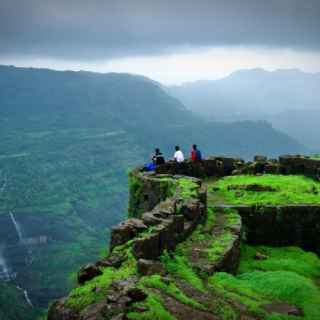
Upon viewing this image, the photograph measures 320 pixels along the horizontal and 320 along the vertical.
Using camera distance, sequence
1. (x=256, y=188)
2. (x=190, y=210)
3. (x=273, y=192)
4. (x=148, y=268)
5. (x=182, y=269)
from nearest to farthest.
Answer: (x=148, y=268) < (x=182, y=269) < (x=190, y=210) < (x=273, y=192) < (x=256, y=188)

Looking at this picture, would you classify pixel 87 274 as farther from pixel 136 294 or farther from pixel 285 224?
pixel 285 224

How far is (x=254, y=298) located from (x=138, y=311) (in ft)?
13.0

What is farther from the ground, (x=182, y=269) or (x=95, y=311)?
(x=95, y=311)

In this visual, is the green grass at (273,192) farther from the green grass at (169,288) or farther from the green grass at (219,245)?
the green grass at (169,288)

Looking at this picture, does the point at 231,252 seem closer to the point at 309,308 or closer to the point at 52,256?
the point at 309,308

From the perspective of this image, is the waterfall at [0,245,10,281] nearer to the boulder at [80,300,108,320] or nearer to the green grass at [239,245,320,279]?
the green grass at [239,245,320,279]

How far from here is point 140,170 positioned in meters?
31.5

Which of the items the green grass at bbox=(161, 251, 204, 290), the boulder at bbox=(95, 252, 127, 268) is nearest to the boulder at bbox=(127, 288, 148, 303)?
the green grass at bbox=(161, 251, 204, 290)

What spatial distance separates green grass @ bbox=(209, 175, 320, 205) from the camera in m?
23.9

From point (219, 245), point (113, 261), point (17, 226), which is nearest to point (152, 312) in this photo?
point (113, 261)

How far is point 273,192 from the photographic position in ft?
84.7

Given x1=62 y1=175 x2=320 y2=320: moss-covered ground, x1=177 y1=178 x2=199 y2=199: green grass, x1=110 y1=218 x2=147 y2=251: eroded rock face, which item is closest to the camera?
x1=62 y1=175 x2=320 y2=320: moss-covered ground

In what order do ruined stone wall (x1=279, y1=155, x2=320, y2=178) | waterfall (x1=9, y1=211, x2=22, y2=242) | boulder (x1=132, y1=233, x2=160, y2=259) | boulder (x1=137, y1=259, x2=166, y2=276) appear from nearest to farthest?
1. boulder (x1=137, y1=259, x2=166, y2=276)
2. boulder (x1=132, y1=233, x2=160, y2=259)
3. ruined stone wall (x1=279, y1=155, x2=320, y2=178)
4. waterfall (x1=9, y1=211, x2=22, y2=242)

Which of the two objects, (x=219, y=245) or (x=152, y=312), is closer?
(x=152, y=312)
